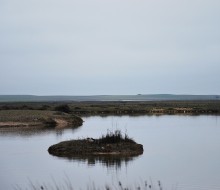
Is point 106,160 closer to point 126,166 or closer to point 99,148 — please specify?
point 126,166

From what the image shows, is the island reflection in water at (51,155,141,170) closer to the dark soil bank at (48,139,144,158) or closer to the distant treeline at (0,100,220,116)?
the dark soil bank at (48,139,144,158)

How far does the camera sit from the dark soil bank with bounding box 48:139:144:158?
23.8 meters

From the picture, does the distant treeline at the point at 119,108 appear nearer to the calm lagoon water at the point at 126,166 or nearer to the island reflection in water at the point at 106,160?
the calm lagoon water at the point at 126,166

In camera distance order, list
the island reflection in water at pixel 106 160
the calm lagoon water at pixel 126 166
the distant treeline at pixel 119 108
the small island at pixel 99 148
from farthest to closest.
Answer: the distant treeline at pixel 119 108 → the small island at pixel 99 148 → the island reflection in water at pixel 106 160 → the calm lagoon water at pixel 126 166

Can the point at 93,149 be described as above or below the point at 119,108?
below

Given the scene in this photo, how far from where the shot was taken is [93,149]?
78.7 feet

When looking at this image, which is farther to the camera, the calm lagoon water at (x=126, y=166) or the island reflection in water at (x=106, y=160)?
the island reflection in water at (x=106, y=160)

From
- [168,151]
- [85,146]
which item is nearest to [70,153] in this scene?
[85,146]

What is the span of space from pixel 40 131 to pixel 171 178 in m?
22.9

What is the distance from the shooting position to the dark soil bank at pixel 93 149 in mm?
23797

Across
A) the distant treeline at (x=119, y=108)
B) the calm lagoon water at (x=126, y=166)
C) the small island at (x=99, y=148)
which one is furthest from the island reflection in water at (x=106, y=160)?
the distant treeline at (x=119, y=108)

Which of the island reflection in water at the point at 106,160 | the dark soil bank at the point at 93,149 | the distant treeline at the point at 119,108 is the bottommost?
the island reflection in water at the point at 106,160

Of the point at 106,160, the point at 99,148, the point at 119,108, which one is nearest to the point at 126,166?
the point at 106,160

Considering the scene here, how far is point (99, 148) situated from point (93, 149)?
0.97 feet
